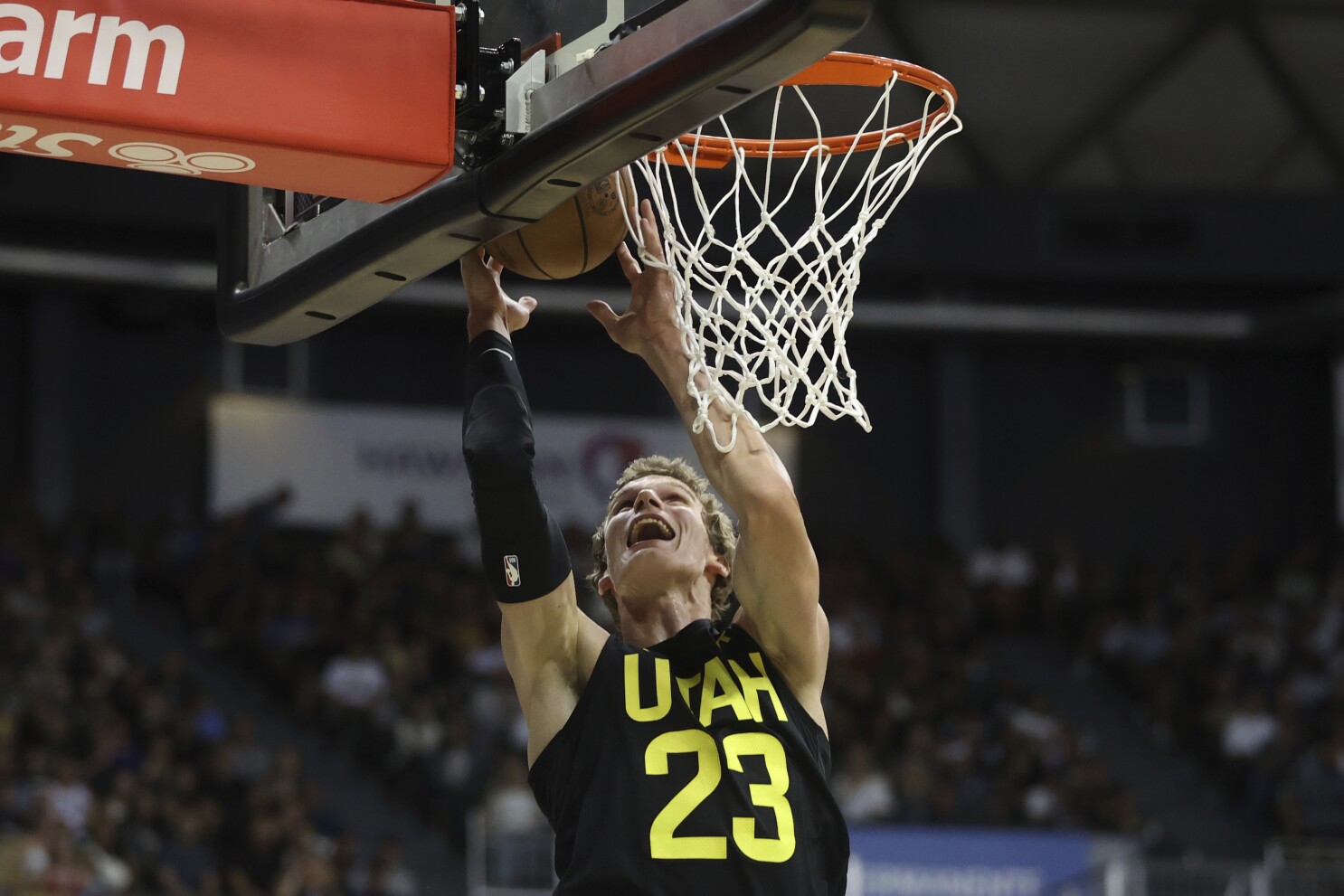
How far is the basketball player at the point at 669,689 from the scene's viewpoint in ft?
9.77

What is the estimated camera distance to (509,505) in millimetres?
3076

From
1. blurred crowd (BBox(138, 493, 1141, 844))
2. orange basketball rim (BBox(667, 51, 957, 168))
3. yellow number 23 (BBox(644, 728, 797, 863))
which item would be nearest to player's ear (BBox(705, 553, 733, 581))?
yellow number 23 (BBox(644, 728, 797, 863))

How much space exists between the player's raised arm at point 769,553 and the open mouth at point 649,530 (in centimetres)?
18

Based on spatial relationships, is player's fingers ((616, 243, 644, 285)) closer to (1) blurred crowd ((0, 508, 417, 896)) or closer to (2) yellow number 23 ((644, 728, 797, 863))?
(2) yellow number 23 ((644, 728, 797, 863))

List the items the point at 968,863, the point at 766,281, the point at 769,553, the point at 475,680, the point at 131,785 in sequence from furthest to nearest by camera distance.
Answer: the point at 475,680
the point at 131,785
the point at 968,863
the point at 766,281
the point at 769,553

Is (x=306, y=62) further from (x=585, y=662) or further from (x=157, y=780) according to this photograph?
(x=157, y=780)

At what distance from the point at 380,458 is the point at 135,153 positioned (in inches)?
547

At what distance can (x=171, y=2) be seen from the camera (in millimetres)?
2721

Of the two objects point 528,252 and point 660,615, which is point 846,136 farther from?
point 660,615

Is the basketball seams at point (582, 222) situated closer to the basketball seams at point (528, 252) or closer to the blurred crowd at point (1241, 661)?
the basketball seams at point (528, 252)

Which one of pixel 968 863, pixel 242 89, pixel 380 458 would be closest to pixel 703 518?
pixel 242 89

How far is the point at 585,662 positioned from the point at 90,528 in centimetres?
1195

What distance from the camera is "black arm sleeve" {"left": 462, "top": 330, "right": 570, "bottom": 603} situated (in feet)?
10.0

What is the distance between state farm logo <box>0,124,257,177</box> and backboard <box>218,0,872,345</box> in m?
0.33
